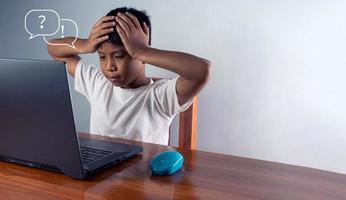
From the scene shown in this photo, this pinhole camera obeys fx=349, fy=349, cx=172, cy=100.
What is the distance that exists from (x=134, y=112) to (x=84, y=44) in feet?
0.91

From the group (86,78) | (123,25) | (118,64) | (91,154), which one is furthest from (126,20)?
(91,154)

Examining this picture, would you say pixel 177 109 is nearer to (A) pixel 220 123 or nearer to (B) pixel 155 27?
(A) pixel 220 123

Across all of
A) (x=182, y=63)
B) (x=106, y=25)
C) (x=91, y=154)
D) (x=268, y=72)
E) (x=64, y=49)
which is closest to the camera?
(x=91, y=154)

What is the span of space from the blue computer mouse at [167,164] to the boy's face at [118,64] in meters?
0.46

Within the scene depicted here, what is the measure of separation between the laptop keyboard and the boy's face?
0.36 meters

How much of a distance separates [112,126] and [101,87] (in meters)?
0.16

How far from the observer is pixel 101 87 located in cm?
124

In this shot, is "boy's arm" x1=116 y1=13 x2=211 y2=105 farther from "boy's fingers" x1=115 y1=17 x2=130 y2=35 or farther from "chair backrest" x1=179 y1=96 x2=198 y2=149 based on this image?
"chair backrest" x1=179 y1=96 x2=198 y2=149

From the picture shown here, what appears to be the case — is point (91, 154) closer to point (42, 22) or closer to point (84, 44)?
point (84, 44)

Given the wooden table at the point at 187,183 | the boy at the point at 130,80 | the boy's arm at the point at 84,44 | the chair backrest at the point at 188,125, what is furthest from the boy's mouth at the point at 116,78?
the wooden table at the point at 187,183

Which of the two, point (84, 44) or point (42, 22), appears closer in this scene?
point (84, 44)

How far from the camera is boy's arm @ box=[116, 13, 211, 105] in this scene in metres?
0.95

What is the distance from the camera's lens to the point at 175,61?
96 cm

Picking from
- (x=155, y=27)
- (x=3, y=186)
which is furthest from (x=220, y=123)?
(x=3, y=186)
